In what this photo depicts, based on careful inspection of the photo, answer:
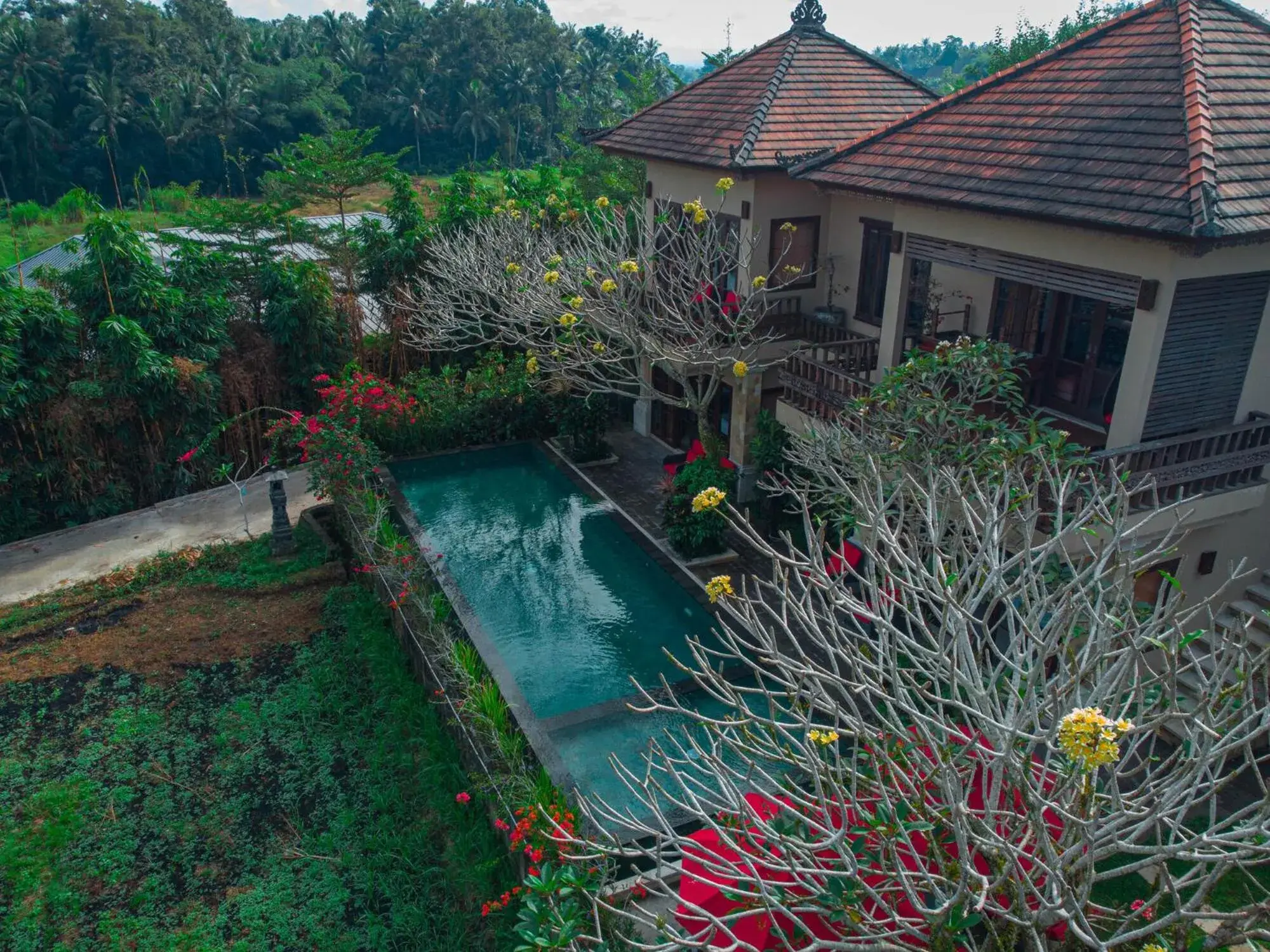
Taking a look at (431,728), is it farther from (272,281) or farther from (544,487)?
(272,281)

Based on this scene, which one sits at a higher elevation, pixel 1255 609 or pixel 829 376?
pixel 829 376

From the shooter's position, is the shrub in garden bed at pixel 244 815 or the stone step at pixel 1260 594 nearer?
the shrub in garden bed at pixel 244 815

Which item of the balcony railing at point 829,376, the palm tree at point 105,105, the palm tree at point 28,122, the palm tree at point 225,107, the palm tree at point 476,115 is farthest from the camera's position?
the palm tree at point 476,115

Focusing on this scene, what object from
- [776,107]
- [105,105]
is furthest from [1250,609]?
[105,105]

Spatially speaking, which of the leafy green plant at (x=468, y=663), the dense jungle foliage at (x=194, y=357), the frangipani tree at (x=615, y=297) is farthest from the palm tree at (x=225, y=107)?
the leafy green plant at (x=468, y=663)

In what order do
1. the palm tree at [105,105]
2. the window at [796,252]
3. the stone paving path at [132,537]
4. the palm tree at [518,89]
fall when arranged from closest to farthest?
the stone paving path at [132,537] < the window at [796,252] < the palm tree at [105,105] < the palm tree at [518,89]

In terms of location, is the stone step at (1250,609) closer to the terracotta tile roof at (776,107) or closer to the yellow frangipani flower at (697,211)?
the yellow frangipani flower at (697,211)

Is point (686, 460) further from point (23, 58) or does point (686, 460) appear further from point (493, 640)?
point (23, 58)
